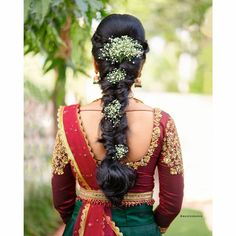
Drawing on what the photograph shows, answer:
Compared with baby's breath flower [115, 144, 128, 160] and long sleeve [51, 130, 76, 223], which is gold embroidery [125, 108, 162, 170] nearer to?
baby's breath flower [115, 144, 128, 160]

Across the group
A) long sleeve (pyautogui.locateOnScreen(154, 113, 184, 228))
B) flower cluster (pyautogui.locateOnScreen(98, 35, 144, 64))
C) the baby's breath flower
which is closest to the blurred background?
long sleeve (pyautogui.locateOnScreen(154, 113, 184, 228))

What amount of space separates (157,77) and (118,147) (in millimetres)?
987

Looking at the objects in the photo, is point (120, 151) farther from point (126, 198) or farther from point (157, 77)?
point (157, 77)

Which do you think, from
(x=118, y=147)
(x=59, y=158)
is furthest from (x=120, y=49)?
(x=59, y=158)

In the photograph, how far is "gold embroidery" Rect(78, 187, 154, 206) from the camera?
1808 mm

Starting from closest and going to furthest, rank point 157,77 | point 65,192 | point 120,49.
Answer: point 120,49
point 65,192
point 157,77

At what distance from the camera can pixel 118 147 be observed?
1739mm

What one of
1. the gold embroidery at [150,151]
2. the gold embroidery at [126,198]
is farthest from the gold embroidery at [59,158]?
the gold embroidery at [150,151]

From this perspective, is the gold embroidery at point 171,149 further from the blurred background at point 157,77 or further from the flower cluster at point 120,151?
the blurred background at point 157,77

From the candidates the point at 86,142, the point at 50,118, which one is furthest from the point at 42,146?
the point at 86,142

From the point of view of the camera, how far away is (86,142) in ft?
5.85

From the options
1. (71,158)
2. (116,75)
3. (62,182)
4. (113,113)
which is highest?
(116,75)

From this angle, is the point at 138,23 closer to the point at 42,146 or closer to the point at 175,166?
the point at 175,166

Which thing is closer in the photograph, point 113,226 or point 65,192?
point 113,226
